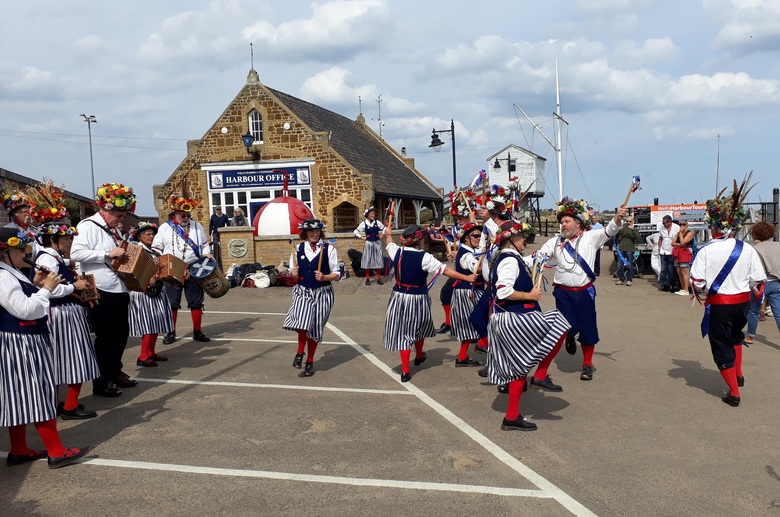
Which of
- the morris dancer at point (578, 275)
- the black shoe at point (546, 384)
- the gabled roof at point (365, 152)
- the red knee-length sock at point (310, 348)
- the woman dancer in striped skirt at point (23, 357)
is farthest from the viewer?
the gabled roof at point (365, 152)

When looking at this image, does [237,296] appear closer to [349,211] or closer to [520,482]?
[349,211]

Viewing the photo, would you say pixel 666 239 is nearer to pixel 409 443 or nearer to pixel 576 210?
pixel 576 210

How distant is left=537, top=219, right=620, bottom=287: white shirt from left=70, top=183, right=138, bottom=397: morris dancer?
4682mm

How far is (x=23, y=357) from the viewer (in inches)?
180

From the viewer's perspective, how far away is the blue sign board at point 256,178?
22.9 meters

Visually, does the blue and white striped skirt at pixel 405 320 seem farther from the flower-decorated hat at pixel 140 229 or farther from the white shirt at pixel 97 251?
the flower-decorated hat at pixel 140 229

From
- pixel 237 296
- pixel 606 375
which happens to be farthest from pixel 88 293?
pixel 237 296

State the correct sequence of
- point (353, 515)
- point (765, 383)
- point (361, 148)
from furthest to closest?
point (361, 148) < point (765, 383) < point (353, 515)

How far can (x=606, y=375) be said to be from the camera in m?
7.43

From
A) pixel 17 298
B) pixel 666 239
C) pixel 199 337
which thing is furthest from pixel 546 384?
pixel 666 239

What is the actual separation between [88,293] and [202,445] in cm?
190

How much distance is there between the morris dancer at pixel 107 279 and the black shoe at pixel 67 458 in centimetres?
179

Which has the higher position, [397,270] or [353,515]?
[397,270]

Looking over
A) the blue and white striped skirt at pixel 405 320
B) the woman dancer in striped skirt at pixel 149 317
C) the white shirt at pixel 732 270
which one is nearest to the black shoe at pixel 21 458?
the woman dancer in striped skirt at pixel 149 317
